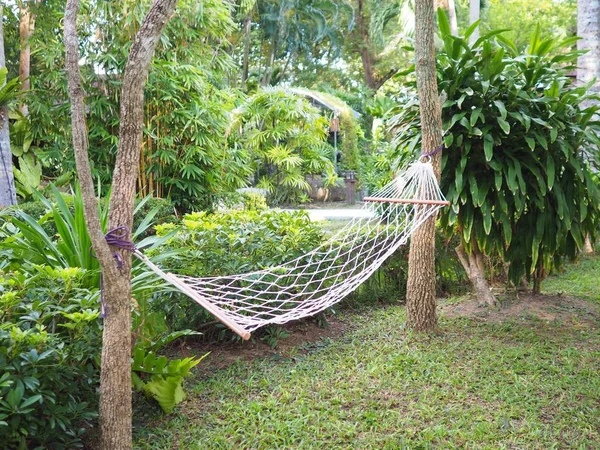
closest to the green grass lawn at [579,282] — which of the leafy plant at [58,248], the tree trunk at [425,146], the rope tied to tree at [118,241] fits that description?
the tree trunk at [425,146]

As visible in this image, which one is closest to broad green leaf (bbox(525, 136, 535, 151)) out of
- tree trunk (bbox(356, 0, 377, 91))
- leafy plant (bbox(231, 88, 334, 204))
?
leafy plant (bbox(231, 88, 334, 204))

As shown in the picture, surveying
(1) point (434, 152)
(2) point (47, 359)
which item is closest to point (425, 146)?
(1) point (434, 152)

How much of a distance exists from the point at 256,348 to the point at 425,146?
129 cm

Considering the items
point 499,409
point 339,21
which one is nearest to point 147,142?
point 499,409

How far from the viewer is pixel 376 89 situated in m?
18.1

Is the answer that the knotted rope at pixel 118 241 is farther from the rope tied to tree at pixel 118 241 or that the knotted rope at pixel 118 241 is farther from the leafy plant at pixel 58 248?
the leafy plant at pixel 58 248

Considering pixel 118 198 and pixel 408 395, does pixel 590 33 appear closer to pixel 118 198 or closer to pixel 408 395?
pixel 408 395

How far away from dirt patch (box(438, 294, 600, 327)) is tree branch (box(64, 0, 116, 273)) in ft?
7.25

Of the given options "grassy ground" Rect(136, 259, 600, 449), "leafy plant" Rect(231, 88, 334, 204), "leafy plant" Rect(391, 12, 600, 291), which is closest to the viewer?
"grassy ground" Rect(136, 259, 600, 449)

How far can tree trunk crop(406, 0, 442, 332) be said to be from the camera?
8.86ft

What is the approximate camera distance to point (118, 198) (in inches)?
61.9

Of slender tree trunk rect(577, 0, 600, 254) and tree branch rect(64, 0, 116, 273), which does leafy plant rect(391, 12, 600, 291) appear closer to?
tree branch rect(64, 0, 116, 273)

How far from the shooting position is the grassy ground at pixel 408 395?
1.85 meters

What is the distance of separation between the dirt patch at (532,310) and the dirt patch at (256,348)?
2.61 ft
